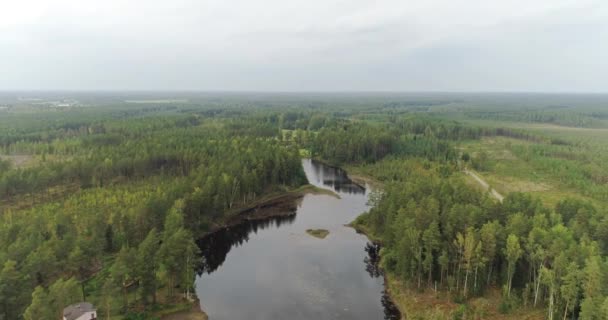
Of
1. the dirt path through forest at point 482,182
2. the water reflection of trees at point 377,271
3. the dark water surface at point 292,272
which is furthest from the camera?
the dirt path through forest at point 482,182

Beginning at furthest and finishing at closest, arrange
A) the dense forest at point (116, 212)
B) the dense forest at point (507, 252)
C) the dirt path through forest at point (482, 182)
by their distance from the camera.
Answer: the dirt path through forest at point (482, 182), the dense forest at point (116, 212), the dense forest at point (507, 252)

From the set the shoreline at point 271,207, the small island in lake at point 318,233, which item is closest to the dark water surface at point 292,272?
the small island in lake at point 318,233

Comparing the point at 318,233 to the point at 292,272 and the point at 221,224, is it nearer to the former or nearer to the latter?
the point at 292,272

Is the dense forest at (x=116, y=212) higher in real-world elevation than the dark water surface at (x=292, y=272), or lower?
higher

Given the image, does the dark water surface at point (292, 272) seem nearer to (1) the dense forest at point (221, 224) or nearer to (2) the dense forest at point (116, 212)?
(1) the dense forest at point (221, 224)

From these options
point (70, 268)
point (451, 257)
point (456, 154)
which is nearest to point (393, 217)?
point (451, 257)
